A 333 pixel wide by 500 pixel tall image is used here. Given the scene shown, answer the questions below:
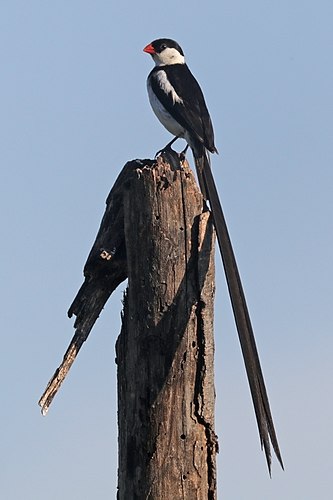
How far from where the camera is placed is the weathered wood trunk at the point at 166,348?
4.26 meters

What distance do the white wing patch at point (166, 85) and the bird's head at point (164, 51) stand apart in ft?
2.72

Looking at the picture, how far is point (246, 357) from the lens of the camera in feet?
14.7

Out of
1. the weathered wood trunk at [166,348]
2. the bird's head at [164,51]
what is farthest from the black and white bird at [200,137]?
the weathered wood trunk at [166,348]

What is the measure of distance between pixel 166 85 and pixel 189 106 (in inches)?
14.0

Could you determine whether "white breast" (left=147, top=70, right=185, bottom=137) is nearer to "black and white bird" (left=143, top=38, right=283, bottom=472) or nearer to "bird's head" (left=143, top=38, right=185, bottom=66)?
"black and white bird" (left=143, top=38, right=283, bottom=472)

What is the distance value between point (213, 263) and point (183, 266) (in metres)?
0.22

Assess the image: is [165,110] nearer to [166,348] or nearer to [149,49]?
[149,49]

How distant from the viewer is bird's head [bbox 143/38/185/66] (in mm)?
8641

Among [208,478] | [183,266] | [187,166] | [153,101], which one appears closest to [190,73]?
[153,101]

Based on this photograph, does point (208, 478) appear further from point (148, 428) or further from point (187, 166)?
point (187, 166)

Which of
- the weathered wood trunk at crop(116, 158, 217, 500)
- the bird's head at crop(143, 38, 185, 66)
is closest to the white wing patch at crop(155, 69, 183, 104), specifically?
the bird's head at crop(143, 38, 185, 66)

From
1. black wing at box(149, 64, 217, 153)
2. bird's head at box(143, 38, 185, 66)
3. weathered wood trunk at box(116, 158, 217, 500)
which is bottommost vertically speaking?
weathered wood trunk at box(116, 158, 217, 500)

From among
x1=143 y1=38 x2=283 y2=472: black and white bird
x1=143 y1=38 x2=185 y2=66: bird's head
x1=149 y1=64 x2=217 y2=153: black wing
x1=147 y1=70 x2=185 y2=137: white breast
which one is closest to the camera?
x1=143 y1=38 x2=283 y2=472: black and white bird

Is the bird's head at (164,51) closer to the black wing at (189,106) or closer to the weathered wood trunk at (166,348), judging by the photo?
the black wing at (189,106)
